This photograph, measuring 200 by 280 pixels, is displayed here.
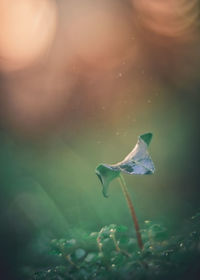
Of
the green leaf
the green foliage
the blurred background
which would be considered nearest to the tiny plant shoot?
the green leaf

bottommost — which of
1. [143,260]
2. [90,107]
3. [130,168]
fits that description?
[143,260]

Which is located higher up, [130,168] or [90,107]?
[90,107]

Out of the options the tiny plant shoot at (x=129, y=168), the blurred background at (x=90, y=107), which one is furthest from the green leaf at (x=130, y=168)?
the blurred background at (x=90, y=107)

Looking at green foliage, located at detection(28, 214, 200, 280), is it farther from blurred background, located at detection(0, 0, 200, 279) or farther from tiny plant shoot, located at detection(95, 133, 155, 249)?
blurred background, located at detection(0, 0, 200, 279)

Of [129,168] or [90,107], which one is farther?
[90,107]

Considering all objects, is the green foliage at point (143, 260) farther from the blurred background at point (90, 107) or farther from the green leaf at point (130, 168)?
the blurred background at point (90, 107)

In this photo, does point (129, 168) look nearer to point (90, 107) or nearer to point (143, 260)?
point (143, 260)

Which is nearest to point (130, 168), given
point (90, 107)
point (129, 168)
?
point (129, 168)

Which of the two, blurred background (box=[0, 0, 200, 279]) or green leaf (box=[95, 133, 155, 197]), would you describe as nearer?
green leaf (box=[95, 133, 155, 197])

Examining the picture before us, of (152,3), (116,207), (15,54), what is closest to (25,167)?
(116,207)

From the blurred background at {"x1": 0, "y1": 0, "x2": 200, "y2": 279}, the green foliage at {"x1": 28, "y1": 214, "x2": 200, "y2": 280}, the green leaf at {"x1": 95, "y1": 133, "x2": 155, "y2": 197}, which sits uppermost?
the blurred background at {"x1": 0, "y1": 0, "x2": 200, "y2": 279}
